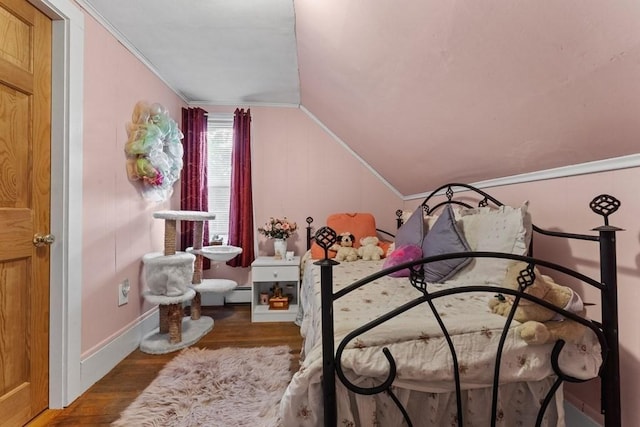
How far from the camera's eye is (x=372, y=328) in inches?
37.7

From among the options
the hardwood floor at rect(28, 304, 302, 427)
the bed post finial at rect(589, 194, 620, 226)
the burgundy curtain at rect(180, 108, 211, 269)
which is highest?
the burgundy curtain at rect(180, 108, 211, 269)

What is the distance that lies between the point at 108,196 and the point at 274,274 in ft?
4.78

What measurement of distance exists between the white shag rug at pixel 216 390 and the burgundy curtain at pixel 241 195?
118 centimetres

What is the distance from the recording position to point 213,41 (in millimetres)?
2152

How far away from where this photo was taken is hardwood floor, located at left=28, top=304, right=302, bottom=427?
1.51 m

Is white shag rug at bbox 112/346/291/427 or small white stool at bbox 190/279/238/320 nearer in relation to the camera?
white shag rug at bbox 112/346/291/427

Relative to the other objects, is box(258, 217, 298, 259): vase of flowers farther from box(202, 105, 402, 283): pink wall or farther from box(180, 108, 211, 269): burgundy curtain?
box(180, 108, 211, 269): burgundy curtain

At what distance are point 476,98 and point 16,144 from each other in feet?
7.35

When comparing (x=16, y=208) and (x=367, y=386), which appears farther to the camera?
(x=16, y=208)

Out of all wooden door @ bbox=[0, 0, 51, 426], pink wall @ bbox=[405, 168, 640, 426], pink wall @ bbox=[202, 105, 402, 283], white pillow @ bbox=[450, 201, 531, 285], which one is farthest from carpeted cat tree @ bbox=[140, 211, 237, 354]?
pink wall @ bbox=[405, 168, 640, 426]

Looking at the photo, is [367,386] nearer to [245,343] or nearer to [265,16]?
[245,343]

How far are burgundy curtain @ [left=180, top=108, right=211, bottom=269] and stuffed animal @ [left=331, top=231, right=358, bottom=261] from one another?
1.47 meters

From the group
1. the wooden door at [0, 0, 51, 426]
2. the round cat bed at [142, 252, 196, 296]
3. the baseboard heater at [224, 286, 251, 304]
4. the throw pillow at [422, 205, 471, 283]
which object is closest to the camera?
the wooden door at [0, 0, 51, 426]

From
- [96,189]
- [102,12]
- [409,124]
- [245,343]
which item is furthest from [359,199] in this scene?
[102,12]
